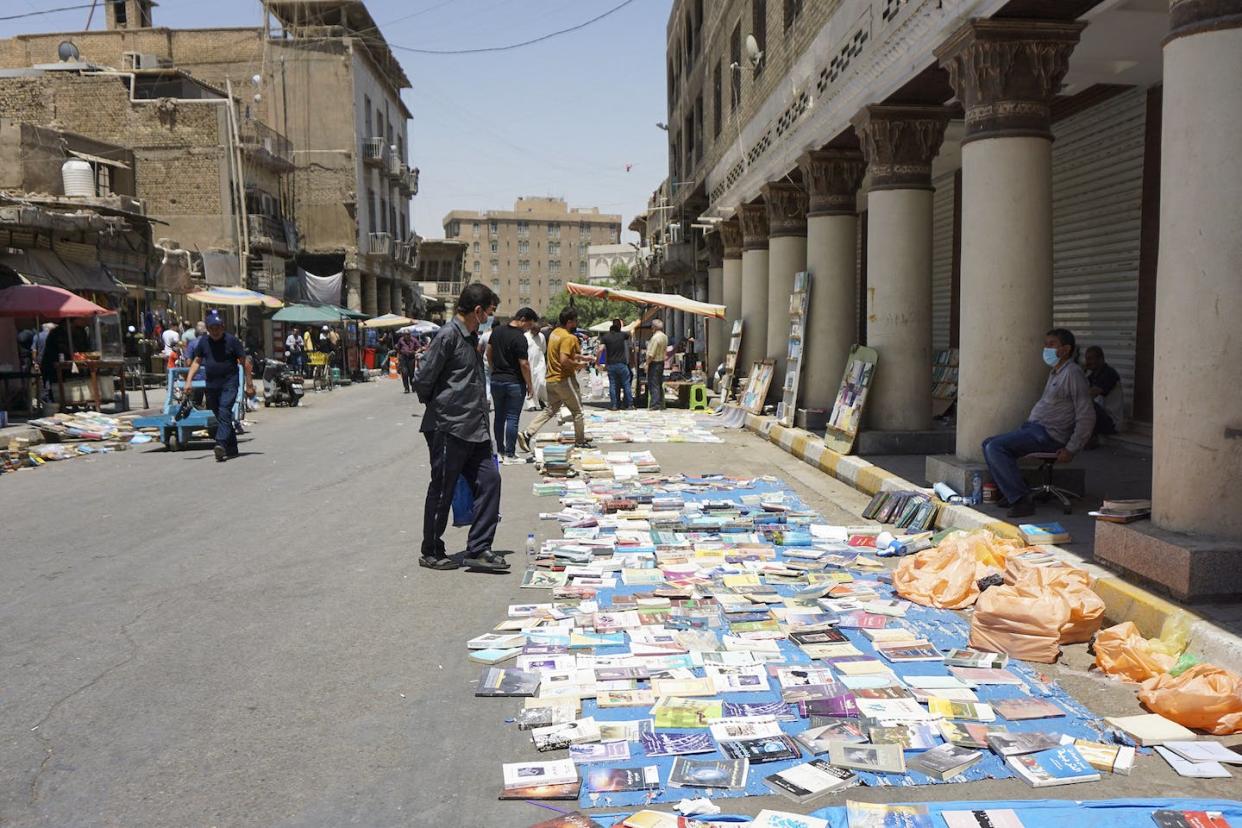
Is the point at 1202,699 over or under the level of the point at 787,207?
under

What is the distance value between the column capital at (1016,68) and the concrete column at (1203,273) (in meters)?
2.63

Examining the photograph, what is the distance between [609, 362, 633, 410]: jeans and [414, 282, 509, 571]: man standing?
1291 cm

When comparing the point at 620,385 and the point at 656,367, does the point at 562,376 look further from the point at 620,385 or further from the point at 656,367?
the point at 656,367

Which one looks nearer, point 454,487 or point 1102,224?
point 454,487

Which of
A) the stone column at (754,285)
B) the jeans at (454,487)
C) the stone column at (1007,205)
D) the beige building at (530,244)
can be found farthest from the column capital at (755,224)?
the beige building at (530,244)

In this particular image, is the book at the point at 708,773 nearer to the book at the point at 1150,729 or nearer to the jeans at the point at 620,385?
the book at the point at 1150,729

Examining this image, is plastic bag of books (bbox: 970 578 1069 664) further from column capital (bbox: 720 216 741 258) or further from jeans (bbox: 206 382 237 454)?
column capital (bbox: 720 216 741 258)

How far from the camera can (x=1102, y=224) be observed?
1141 cm

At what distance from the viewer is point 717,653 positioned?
16.0 ft

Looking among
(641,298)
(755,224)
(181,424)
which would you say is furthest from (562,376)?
(755,224)

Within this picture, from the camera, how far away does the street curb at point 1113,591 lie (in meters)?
4.35

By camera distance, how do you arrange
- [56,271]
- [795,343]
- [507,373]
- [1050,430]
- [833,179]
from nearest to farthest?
[1050,430] → [507,373] → [833,179] → [795,343] → [56,271]

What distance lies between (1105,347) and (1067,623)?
762cm

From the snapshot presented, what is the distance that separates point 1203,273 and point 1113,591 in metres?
1.82
